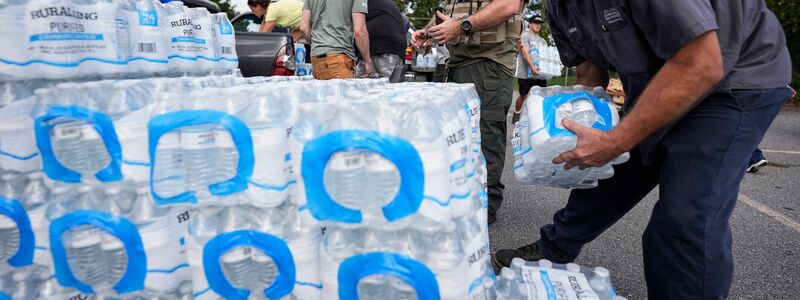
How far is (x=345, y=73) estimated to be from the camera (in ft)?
15.5

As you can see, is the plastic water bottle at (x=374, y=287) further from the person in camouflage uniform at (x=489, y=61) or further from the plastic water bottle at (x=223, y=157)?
the person in camouflage uniform at (x=489, y=61)

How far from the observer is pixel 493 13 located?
3.08 meters

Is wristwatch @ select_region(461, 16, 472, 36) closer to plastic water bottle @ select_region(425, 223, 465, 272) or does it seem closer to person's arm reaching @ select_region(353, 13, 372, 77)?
person's arm reaching @ select_region(353, 13, 372, 77)

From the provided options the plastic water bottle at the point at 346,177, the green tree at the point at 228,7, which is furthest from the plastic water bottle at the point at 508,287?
the green tree at the point at 228,7

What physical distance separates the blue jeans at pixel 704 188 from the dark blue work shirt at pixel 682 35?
3.1 inches

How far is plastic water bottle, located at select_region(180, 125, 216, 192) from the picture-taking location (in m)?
1.55

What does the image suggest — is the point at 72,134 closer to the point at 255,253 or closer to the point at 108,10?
the point at 108,10

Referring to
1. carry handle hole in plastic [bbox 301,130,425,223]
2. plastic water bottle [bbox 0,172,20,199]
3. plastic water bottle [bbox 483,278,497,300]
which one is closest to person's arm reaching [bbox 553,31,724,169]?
plastic water bottle [bbox 483,278,497,300]

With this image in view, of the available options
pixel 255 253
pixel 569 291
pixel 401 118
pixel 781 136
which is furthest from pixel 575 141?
pixel 781 136

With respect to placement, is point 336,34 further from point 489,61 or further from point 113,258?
point 113,258

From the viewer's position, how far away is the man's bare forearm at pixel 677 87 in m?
1.58

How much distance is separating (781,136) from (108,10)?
974 cm

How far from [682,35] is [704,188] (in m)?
0.58

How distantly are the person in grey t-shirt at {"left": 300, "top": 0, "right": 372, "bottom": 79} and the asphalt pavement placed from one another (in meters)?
2.04
